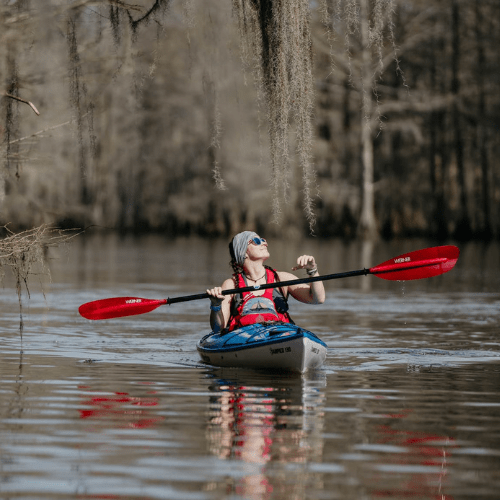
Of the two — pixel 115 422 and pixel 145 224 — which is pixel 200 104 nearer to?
pixel 145 224

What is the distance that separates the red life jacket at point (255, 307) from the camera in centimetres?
1004

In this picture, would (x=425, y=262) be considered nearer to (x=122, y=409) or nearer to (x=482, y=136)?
(x=122, y=409)

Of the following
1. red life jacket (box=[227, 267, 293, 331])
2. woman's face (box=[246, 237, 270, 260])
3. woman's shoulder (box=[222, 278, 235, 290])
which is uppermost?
woman's face (box=[246, 237, 270, 260])

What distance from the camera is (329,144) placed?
1804 inches

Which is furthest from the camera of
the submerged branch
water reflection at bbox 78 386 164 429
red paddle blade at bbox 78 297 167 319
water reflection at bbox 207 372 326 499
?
red paddle blade at bbox 78 297 167 319

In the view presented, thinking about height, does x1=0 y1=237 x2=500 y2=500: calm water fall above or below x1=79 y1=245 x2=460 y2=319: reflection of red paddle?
below

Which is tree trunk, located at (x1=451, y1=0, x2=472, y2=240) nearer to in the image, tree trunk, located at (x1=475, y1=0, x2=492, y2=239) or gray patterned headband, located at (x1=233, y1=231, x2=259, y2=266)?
tree trunk, located at (x1=475, y1=0, x2=492, y2=239)

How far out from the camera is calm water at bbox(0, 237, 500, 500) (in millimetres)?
5336

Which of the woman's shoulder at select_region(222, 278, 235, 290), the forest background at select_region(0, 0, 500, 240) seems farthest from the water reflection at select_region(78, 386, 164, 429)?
the forest background at select_region(0, 0, 500, 240)

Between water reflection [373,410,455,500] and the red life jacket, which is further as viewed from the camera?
the red life jacket

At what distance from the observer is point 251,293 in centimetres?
1010

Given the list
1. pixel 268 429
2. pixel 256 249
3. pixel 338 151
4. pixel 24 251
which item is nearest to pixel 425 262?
pixel 256 249

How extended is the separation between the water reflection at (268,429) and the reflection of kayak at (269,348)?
173 millimetres

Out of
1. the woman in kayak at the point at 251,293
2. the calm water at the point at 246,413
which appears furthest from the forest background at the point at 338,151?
the woman in kayak at the point at 251,293
